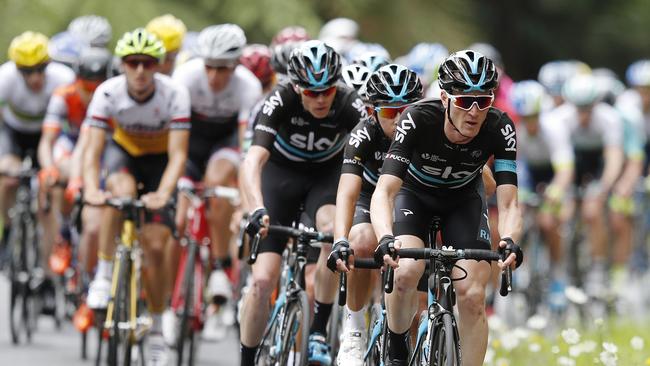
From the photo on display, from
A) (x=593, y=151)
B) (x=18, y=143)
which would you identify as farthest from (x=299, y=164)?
(x=593, y=151)

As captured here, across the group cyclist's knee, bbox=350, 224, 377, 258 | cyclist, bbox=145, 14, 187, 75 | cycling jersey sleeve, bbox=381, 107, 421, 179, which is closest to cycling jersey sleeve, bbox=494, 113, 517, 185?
cycling jersey sleeve, bbox=381, 107, 421, 179

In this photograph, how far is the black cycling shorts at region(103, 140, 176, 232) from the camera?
1195 centimetres

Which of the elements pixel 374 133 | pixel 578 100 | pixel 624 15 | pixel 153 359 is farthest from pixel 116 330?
pixel 624 15

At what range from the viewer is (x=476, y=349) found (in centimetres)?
874

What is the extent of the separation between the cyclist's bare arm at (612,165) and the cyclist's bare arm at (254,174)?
22.4 feet

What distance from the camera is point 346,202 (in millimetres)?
9227

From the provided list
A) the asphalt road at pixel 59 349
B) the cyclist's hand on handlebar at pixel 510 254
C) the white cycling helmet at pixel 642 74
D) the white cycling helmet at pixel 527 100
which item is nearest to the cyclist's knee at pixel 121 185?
Answer: the asphalt road at pixel 59 349

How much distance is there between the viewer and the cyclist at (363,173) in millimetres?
9289

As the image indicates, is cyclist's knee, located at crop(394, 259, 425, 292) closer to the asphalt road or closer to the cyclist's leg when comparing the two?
the cyclist's leg

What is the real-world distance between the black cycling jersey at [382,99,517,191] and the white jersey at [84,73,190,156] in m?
3.14

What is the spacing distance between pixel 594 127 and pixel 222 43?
17.5 feet

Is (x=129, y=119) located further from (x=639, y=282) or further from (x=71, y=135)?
(x=639, y=282)

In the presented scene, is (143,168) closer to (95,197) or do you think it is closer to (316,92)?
(95,197)

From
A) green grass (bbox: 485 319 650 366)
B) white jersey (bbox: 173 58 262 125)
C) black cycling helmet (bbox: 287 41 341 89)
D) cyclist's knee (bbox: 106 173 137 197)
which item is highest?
white jersey (bbox: 173 58 262 125)
